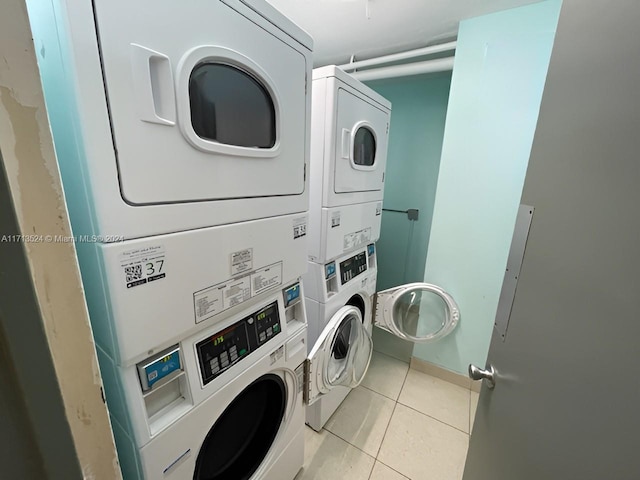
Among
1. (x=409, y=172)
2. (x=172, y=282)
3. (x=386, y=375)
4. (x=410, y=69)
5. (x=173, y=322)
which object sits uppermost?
(x=410, y=69)

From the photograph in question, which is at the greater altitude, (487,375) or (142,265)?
(142,265)

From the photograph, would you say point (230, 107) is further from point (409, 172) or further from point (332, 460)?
point (409, 172)

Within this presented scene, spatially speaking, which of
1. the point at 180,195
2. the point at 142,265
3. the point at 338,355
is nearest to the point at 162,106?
the point at 180,195

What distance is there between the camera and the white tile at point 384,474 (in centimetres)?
134

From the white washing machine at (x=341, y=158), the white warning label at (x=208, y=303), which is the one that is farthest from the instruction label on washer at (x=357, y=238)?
the white warning label at (x=208, y=303)

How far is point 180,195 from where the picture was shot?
0.60m

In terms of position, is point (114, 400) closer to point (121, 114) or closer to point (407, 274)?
point (121, 114)

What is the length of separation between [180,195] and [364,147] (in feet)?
3.89

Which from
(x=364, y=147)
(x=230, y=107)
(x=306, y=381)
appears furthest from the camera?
(x=364, y=147)

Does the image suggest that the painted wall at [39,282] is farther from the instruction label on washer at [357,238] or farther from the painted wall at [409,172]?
the painted wall at [409,172]

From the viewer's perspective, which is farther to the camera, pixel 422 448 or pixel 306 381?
pixel 422 448

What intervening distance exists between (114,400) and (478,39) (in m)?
2.32

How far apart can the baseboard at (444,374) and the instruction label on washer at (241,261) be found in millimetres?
1928

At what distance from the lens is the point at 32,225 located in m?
0.28
